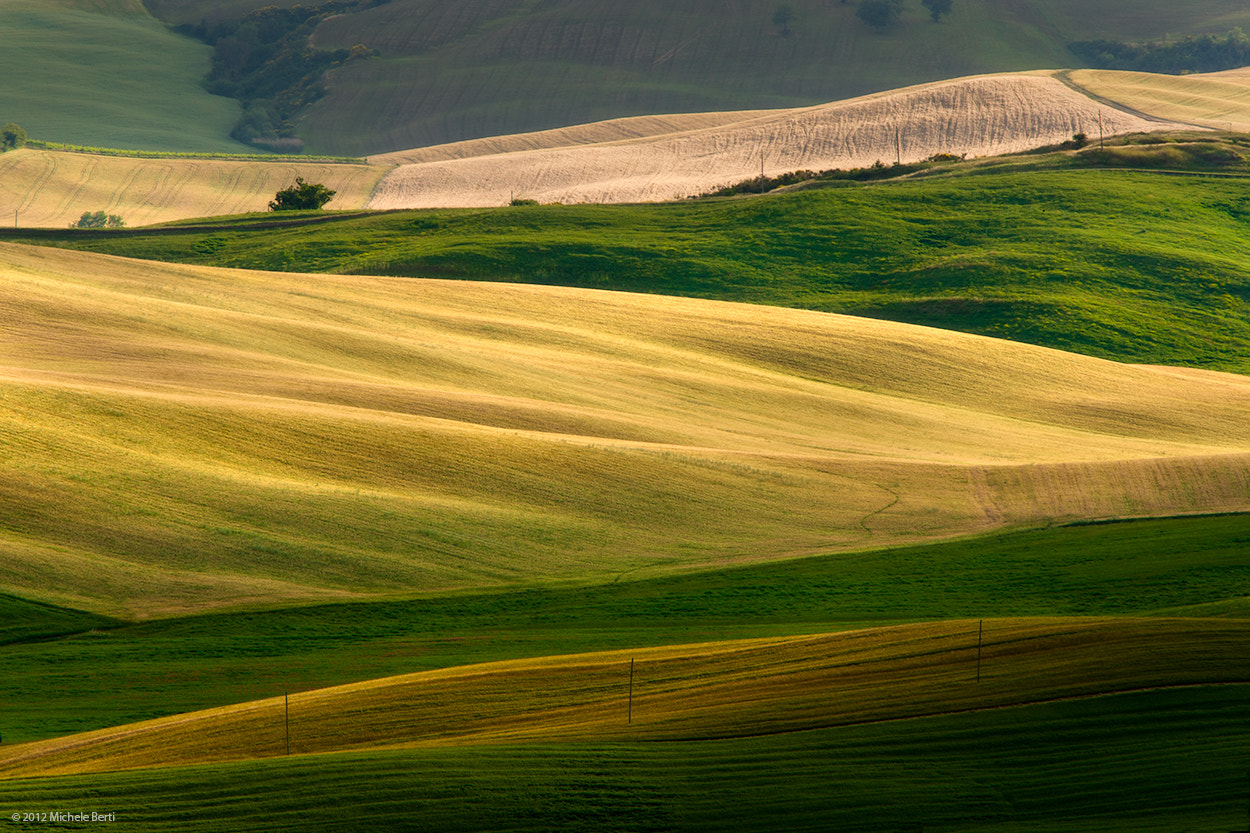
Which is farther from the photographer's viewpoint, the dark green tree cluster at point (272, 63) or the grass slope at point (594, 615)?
the dark green tree cluster at point (272, 63)

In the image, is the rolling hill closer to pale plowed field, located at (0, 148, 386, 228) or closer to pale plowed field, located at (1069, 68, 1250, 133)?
pale plowed field, located at (0, 148, 386, 228)

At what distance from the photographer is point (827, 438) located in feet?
107

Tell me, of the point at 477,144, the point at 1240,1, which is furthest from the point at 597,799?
the point at 1240,1

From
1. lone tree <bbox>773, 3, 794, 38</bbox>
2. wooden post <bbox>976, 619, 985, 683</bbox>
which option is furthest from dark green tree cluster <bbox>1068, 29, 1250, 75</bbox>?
wooden post <bbox>976, 619, 985, 683</bbox>

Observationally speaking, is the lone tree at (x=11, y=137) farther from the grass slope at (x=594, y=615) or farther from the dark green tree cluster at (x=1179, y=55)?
the dark green tree cluster at (x=1179, y=55)

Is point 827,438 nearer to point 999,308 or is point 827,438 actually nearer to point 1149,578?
point 1149,578

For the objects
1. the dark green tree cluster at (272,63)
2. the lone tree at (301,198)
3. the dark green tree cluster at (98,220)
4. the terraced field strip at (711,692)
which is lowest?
the dark green tree cluster at (272,63)

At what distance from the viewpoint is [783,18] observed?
172000 mm

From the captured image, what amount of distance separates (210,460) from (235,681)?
8.44 metres

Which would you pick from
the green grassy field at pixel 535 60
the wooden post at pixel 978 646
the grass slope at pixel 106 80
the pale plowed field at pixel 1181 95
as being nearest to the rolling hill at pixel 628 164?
the pale plowed field at pixel 1181 95

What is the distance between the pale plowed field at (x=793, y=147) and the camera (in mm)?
92625

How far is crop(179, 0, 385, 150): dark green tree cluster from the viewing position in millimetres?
157250

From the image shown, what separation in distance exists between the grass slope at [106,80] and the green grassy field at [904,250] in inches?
3272

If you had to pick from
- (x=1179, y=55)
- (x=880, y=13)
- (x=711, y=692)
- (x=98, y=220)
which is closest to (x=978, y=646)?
(x=711, y=692)
